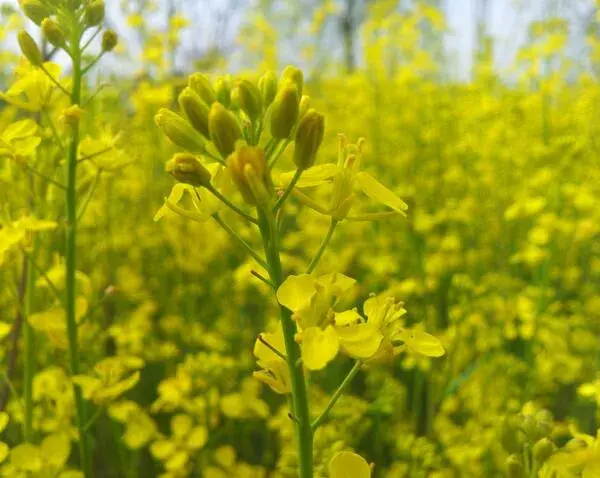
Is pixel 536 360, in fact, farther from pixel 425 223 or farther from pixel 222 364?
pixel 222 364

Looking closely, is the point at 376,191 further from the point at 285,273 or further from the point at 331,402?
the point at 285,273

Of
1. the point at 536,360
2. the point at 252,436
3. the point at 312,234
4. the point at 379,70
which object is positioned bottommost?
the point at 252,436

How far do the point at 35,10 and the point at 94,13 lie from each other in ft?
0.32

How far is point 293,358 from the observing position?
0.79 m

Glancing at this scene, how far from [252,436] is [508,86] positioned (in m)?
3.65

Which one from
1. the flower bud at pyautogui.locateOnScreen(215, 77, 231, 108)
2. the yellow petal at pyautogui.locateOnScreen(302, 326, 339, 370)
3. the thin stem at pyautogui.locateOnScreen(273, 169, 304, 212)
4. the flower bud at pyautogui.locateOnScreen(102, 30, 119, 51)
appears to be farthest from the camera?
the flower bud at pyautogui.locateOnScreen(102, 30, 119, 51)

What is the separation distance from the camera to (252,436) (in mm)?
2232

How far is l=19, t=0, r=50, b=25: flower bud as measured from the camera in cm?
119

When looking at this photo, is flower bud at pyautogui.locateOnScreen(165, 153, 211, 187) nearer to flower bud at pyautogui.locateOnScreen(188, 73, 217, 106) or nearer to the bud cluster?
the bud cluster

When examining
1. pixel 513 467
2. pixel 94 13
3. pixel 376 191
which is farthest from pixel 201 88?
pixel 513 467

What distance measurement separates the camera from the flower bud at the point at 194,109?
32.2 inches

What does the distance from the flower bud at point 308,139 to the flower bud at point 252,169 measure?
0.07 meters

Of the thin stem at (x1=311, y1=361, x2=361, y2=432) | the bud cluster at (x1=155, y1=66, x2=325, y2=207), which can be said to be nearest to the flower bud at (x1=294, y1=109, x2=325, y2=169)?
the bud cluster at (x1=155, y1=66, x2=325, y2=207)

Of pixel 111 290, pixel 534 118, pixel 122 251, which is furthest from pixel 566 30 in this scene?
pixel 111 290
